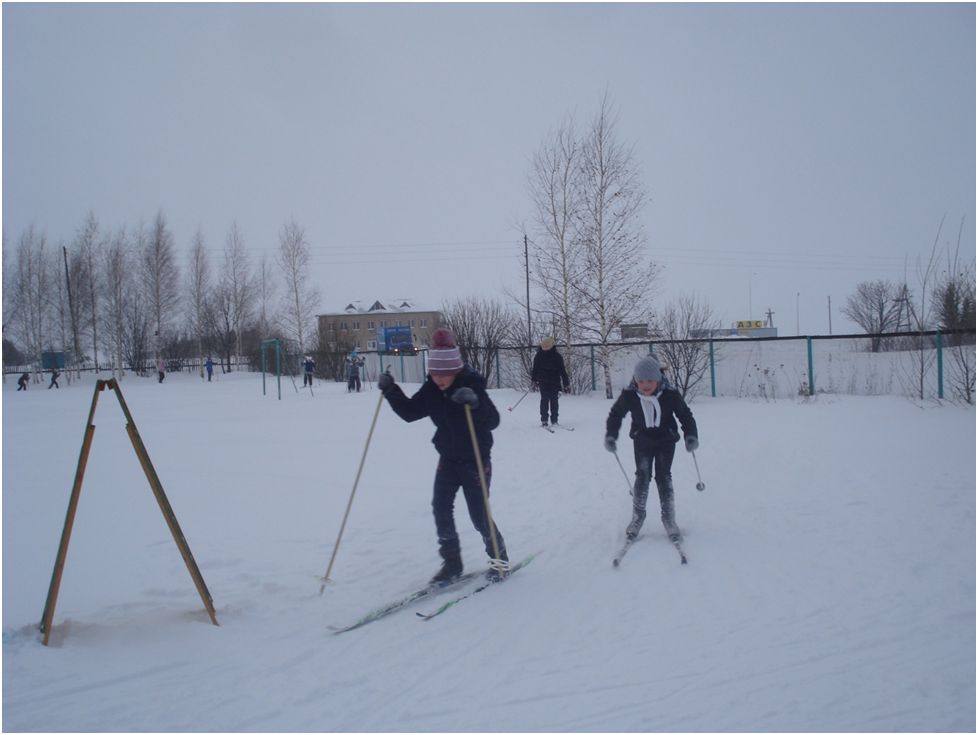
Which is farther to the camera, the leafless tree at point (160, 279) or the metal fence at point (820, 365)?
the leafless tree at point (160, 279)

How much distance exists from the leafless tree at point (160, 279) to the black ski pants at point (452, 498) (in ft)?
139

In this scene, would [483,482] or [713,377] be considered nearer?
[483,482]

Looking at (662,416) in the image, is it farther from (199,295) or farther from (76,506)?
(199,295)

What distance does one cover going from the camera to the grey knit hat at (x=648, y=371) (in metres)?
5.54

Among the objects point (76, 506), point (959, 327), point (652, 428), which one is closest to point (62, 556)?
point (76, 506)

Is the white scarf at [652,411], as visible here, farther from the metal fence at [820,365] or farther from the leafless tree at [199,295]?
the leafless tree at [199,295]

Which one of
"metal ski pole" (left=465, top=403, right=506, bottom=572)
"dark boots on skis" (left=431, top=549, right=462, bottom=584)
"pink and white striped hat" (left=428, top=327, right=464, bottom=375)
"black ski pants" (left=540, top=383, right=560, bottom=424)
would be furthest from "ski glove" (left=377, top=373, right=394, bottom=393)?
"black ski pants" (left=540, top=383, right=560, bottom=424)

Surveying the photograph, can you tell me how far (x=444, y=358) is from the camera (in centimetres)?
491

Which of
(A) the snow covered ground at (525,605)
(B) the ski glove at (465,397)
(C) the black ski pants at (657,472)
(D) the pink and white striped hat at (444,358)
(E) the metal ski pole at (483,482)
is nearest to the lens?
(A) the snow covered ground at (525,605)

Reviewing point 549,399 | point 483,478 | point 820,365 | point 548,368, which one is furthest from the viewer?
point 820,365

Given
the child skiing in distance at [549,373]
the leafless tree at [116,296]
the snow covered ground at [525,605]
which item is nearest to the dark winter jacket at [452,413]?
the snow covered ground at [525,605]

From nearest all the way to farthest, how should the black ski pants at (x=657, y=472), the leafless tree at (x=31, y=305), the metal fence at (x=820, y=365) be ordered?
1. the black ski pants at (x=657, y=472)
2. the metal fence at (x=820, y=365)
3. the leafless tree at (x=31, y=305)

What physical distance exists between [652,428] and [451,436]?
72.0 inches

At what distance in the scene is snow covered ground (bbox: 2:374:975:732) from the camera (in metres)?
3.29
